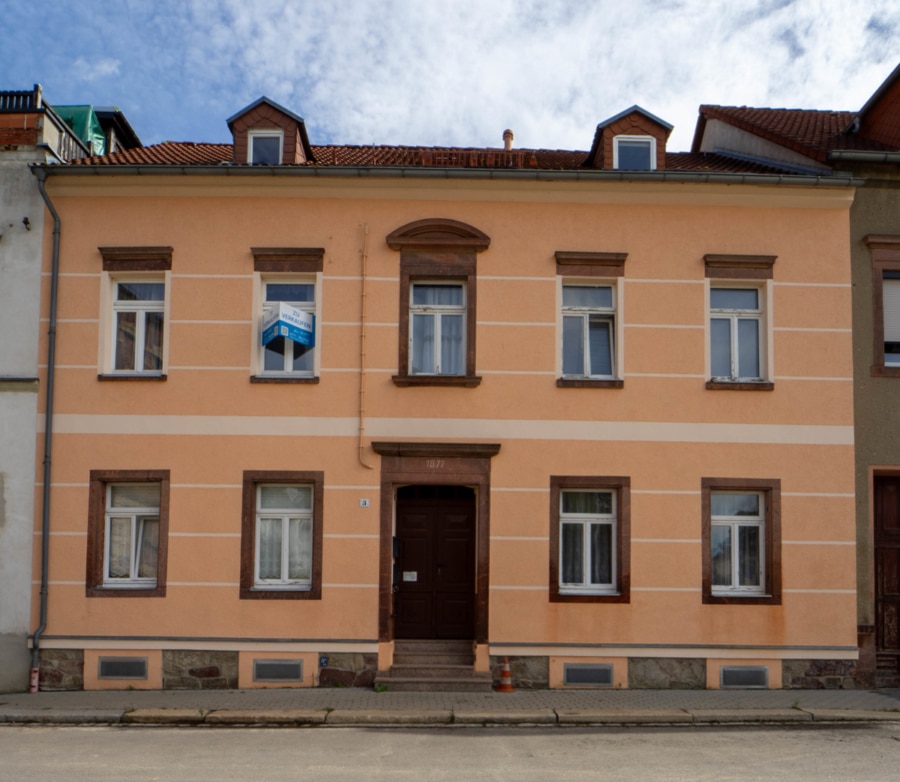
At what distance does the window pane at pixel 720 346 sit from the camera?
15.1 m

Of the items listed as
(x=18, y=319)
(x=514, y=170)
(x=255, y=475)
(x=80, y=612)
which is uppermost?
(x=514, y=170)

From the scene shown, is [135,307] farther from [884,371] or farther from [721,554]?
[884,371]

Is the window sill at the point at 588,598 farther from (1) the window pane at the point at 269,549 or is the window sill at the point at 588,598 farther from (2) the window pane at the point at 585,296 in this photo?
(2) the window pane at the point at 585,296

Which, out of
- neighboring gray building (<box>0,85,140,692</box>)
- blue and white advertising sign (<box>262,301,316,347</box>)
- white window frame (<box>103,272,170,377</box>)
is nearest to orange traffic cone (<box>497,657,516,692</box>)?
blue and white advertising sign (<box>262,301,316,347</box>)

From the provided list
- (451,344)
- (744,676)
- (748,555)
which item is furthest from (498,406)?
(744,676)

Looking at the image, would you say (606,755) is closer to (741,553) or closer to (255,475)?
(741,553)

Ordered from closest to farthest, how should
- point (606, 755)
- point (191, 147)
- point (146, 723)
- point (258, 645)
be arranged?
point (606, 755) < point (146, 723) < point (258, 645) < point (191, 147)

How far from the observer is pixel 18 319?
48.9ft

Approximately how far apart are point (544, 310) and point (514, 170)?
213cm

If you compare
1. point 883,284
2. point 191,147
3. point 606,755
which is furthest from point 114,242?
point 883,284

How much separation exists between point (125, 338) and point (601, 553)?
7946 millimetres

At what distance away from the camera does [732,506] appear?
14922 millimetres

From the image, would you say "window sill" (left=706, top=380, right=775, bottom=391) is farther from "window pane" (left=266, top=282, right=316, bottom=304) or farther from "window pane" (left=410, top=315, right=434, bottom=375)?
"window pane" (left=266, top=282, right=316, bottom=304)

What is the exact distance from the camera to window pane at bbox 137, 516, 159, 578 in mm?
14781
